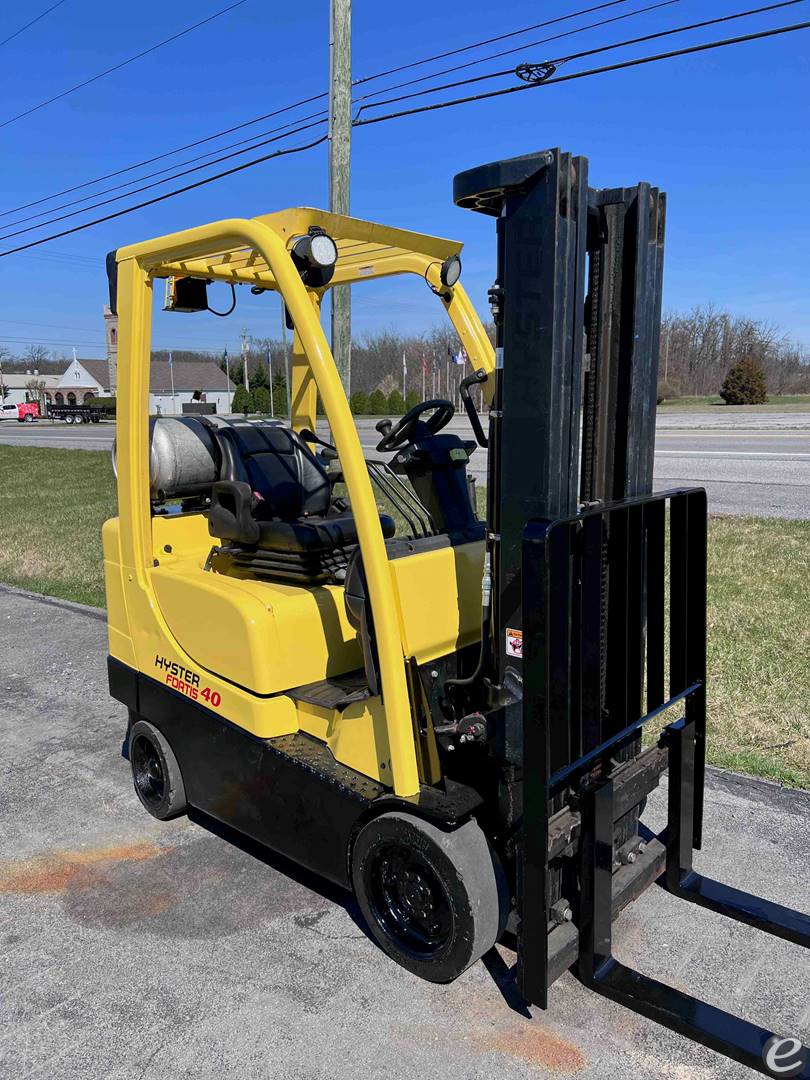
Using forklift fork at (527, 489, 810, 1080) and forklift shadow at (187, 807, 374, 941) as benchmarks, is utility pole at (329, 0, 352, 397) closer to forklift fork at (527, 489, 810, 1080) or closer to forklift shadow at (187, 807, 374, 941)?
forklift shadow at (187, 807, 374, 941)

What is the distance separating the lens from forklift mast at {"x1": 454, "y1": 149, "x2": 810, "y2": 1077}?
8.25 ft

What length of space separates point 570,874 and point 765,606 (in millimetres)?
4985

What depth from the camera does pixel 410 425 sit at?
3.48 m

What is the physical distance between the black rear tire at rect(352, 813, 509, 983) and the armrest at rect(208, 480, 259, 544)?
130 cm

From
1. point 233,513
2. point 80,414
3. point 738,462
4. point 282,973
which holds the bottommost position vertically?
point 282,973

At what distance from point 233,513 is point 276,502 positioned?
1.20ft

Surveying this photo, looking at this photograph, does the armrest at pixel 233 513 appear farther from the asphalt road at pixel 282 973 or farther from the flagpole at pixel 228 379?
the asphalt road at pixel 282 973

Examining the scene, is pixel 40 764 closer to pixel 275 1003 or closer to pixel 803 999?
pixel 275 1003

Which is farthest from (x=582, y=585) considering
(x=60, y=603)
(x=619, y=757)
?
(x=60, y=603)

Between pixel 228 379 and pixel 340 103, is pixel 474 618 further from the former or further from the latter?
pixel 340 103

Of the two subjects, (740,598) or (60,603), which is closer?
(740,598)

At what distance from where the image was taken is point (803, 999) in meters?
2.79

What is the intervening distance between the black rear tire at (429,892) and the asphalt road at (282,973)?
0.12 m

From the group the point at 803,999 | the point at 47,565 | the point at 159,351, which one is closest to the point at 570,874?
the point at 803,999
